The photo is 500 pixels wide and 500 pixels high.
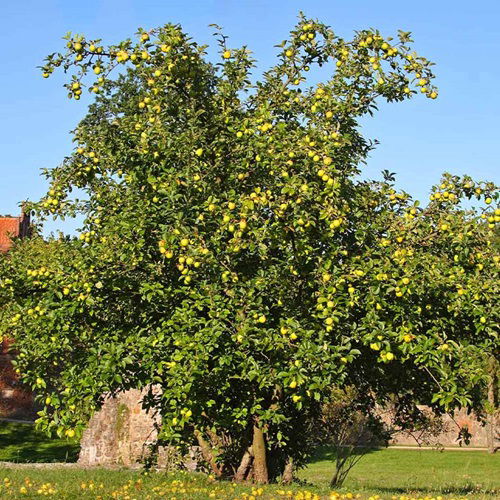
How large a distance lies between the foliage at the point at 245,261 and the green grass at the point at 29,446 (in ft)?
47.2

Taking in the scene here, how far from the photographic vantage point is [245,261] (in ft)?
33.6

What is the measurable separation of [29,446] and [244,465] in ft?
56.7

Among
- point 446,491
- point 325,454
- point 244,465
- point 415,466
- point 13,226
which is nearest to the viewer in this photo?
point 244,465

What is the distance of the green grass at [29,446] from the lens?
24.6m

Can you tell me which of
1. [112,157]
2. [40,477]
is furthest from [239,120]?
[40,477]

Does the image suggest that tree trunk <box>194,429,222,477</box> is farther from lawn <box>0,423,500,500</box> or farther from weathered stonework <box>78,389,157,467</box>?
weathered stonework <box>78,389,157,467</box>

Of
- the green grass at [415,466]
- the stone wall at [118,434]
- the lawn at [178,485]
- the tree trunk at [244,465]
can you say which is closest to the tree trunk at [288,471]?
the lawn at [178,485]

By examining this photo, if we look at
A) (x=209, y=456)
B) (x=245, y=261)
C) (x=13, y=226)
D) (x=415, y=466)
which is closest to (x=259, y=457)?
(x=209, y=456)

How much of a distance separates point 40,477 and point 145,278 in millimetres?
4939

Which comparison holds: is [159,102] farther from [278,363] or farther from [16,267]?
[278,363]

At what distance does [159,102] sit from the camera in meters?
10.6

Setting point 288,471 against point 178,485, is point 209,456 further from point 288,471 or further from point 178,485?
point 178,485

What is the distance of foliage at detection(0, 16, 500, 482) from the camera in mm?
9250

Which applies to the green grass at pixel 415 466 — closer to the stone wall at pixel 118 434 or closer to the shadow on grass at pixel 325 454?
the shadow on grass at pixel 325 454
